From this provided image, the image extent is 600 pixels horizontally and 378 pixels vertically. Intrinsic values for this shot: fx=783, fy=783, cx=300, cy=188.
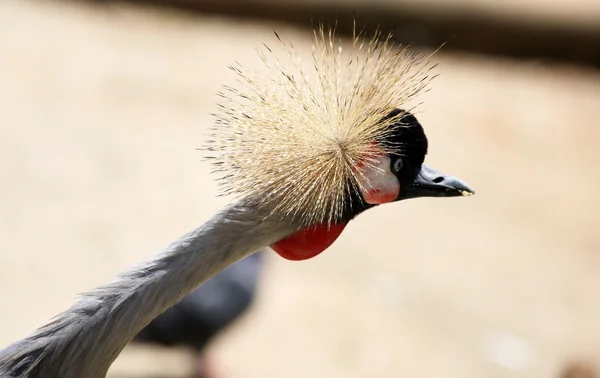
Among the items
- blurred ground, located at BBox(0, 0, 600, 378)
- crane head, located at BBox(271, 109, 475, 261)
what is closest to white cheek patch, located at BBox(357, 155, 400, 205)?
crane head, located at BBox(271, 109, 475, 261)

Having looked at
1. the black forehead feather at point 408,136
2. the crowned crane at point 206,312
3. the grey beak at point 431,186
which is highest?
the black forehead feather at point 408,136

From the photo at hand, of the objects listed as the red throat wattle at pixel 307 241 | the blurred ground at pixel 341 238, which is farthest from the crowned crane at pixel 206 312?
the red throat wattle at pixel 307 241

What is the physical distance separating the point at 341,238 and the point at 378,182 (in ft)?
6.03

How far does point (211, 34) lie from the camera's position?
4.33 meters

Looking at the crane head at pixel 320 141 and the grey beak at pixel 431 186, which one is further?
the grey beak at pixel 431 186

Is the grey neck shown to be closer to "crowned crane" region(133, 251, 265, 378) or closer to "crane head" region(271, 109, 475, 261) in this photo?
"crane head" region(271, 109, 475, 261)

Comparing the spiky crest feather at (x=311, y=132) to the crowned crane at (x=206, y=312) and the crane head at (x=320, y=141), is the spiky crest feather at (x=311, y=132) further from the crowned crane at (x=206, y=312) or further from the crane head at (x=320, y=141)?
the crowned crane at (x=206, y=312)

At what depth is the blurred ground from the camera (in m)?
2.58

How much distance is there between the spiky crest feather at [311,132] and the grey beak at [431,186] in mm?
95

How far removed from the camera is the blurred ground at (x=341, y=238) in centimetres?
258

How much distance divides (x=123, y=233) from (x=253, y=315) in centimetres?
61

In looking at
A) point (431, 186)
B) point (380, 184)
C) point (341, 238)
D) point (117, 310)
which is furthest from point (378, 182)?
point (341, 238)

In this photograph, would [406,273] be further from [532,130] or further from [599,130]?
[599,130]

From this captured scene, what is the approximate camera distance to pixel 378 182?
3.90ft
